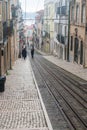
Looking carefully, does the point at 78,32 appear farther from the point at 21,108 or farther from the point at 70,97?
the point at 21,108

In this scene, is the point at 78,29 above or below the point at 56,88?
above

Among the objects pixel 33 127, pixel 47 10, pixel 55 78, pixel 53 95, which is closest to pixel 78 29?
pixel 55 78

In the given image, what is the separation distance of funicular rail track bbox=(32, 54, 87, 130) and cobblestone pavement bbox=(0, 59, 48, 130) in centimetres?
108

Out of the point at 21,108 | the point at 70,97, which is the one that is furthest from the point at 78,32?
the point at 21,108

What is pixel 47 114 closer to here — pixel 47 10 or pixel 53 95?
pixel 53 95

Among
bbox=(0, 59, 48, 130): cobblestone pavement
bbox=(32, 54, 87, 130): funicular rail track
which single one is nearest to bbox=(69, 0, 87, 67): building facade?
bbox=(32, 54, 87, 130): funicular rail track

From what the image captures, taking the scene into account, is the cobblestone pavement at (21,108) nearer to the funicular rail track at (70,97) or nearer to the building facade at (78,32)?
the funicular rail track at (70,97)

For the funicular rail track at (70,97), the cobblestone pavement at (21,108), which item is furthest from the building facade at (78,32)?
the cobblestone pavement at (21,108)

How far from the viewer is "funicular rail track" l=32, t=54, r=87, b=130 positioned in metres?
14.8

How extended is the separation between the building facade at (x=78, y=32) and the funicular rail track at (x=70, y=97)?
31.0 feet

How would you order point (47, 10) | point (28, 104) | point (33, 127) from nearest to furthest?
1. point (33, 127)
2. point (28, 104)
3. point (47, 10)

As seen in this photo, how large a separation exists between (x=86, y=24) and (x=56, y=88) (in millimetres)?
14426

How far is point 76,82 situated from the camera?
84.8 feet

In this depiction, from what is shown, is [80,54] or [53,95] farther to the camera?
[80,54]
